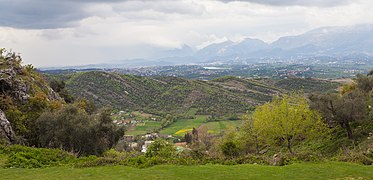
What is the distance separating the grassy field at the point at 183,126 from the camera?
315 ft

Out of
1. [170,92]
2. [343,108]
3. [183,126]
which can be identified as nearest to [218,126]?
[183,126]

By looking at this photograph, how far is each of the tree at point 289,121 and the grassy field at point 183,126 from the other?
5944 centimetres

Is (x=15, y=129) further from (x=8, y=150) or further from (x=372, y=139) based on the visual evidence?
(x=372, y=139)

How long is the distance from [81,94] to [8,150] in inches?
4498

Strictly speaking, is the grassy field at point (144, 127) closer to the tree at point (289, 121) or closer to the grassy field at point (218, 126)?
the grassy field at point (218, 126)

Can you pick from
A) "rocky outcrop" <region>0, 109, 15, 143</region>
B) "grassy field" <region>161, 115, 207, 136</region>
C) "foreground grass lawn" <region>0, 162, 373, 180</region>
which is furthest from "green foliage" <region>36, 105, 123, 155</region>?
"grassy field" <region>161, 115, 207, 136</region>

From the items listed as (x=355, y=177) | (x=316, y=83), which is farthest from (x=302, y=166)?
(x=316, y=83)

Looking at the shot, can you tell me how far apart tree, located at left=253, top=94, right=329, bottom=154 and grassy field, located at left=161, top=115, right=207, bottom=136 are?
59.4 meters

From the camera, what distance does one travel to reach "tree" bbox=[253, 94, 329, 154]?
31.4m

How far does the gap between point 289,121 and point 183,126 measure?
7414cm

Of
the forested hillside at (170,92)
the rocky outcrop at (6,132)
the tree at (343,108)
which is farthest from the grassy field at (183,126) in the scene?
the rocky outcrop at (6,132)

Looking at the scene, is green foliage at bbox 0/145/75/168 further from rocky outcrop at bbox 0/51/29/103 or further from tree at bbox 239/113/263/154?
tree at bbox 239/113/263/154

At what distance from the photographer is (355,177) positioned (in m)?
15.0

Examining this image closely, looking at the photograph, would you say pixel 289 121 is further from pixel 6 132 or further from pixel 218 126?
pixel 218 126
